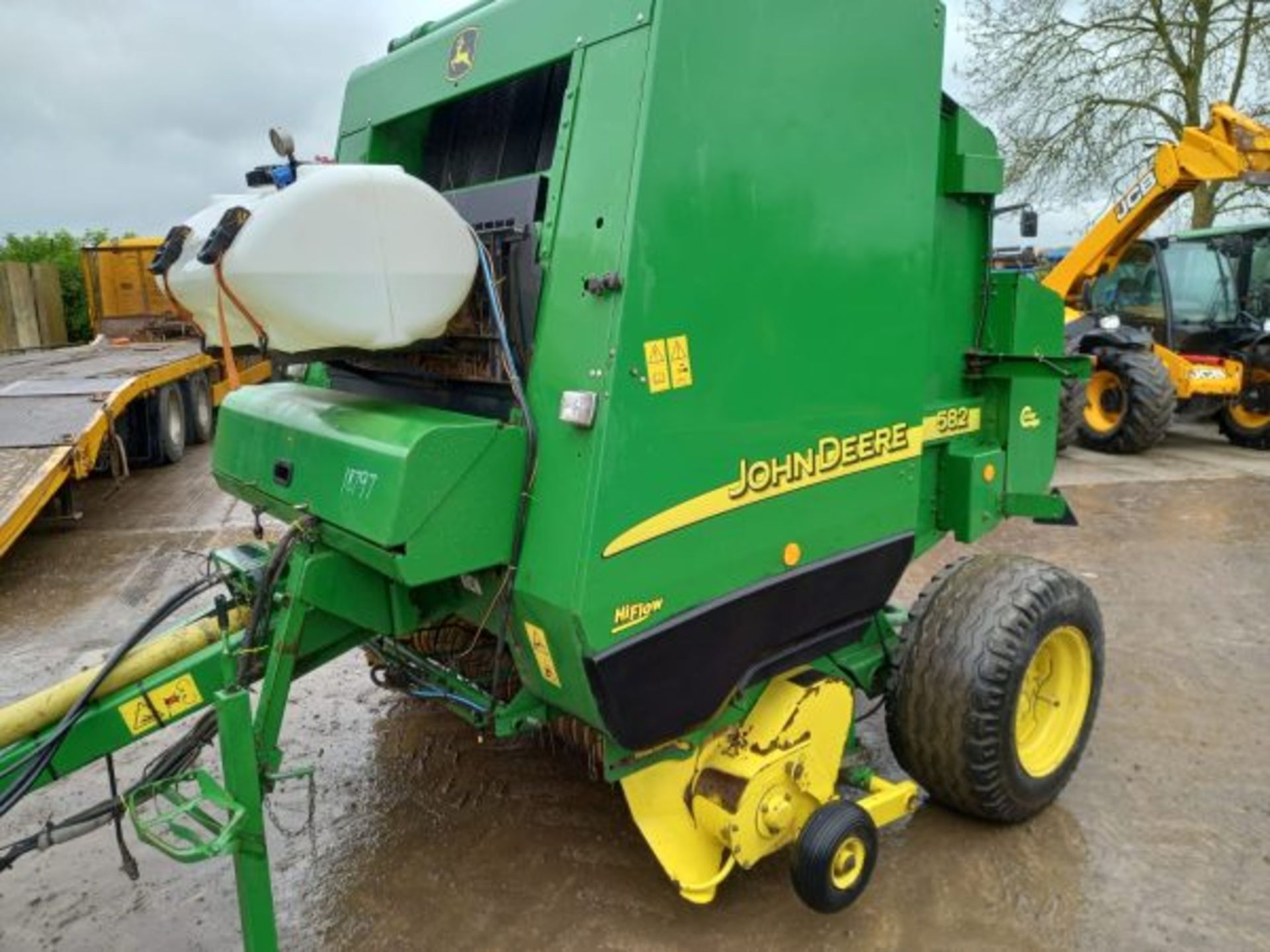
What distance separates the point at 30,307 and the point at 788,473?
20941 millimetres

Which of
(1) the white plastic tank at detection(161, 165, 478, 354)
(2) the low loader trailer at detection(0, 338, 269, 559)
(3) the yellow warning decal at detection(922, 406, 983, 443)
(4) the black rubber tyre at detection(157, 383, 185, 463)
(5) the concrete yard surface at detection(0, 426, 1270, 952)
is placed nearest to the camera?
(1) the white plastic tank at detection(161, 165, 478, 354)

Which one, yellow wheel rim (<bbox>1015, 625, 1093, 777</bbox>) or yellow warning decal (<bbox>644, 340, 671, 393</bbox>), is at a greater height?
yellow warning decal (<bbox>644, 340, 671, 393</bbox>)

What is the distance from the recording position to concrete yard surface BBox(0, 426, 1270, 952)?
2824mm

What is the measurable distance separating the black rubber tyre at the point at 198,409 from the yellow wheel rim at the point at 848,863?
10.6m

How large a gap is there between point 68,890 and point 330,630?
1381 mm

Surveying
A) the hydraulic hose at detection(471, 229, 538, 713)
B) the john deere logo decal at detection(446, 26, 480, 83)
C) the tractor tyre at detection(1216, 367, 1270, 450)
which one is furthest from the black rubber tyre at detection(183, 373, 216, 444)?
the tractor tyre at detection(1216, 367, 1270, 450)

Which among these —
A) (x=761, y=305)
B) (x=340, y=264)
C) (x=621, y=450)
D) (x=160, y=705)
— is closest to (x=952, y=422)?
(x=761, y=305)

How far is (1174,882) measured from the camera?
301 cm

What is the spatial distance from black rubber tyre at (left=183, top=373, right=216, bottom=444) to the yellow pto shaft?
32.3 ft

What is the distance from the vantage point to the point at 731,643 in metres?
2.50

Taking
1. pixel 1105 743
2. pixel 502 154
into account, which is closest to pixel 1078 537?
pixel 1105 743

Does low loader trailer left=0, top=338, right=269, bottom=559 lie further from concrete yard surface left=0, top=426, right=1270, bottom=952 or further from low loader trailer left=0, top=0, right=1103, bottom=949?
low loader trailer left=0, top=0, right=1103, bottom=949

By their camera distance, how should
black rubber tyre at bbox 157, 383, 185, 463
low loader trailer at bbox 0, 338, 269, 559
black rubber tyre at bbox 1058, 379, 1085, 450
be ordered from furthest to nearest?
black rubber tyre at bbox 157, 383, 185, 463 → black rubber tyre at bbox 1058, 379, 1085, 450 → low loader trailer at bbox 0, 338, 269, 559

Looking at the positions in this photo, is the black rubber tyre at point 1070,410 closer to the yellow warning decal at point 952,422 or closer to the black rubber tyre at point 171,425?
the yellow warning decal at point 952,422
